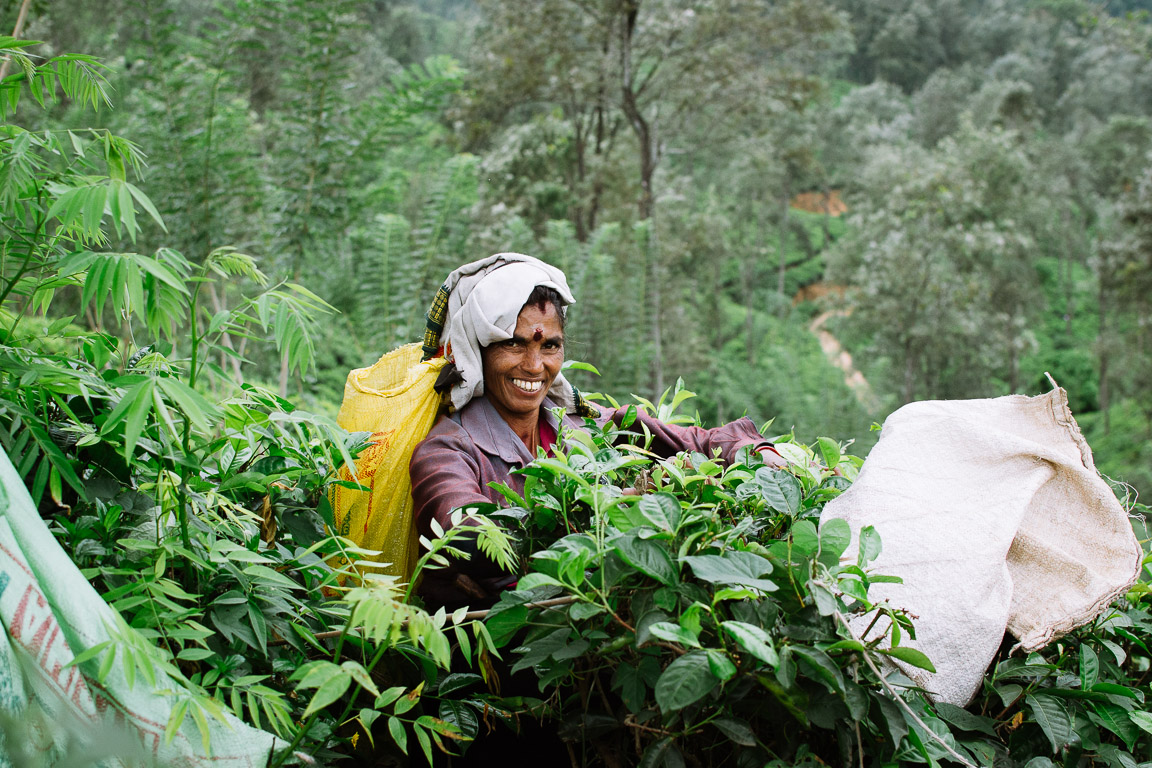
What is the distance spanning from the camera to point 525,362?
2.10 meters

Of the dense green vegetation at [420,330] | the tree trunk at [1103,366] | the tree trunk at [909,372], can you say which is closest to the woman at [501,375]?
the dense green vegetation at [420,330]

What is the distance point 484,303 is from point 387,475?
18.3 inches

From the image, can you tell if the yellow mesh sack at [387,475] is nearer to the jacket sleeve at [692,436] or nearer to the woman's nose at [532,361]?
the woman's nose at [532,361]

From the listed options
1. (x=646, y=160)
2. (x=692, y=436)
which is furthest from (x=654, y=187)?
(x=692, y=436)

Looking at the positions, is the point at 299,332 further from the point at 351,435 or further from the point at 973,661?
the point at 973,661

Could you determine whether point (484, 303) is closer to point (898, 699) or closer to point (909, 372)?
point (898, 699)

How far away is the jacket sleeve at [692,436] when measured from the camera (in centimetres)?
223

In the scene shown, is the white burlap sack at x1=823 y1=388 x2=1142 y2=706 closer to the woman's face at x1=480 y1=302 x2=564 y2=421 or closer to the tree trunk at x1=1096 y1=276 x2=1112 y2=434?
the woman's face at x1=480 y1=302 x2=564 y2=421

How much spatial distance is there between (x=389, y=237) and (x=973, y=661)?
660cm

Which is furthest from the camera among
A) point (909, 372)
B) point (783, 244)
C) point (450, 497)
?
point (783, 244)

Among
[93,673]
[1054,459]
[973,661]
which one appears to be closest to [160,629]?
[93,673]

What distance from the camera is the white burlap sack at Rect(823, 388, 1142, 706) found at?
4.71 ft

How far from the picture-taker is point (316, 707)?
111 cm

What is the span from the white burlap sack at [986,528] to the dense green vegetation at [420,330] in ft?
0.35
